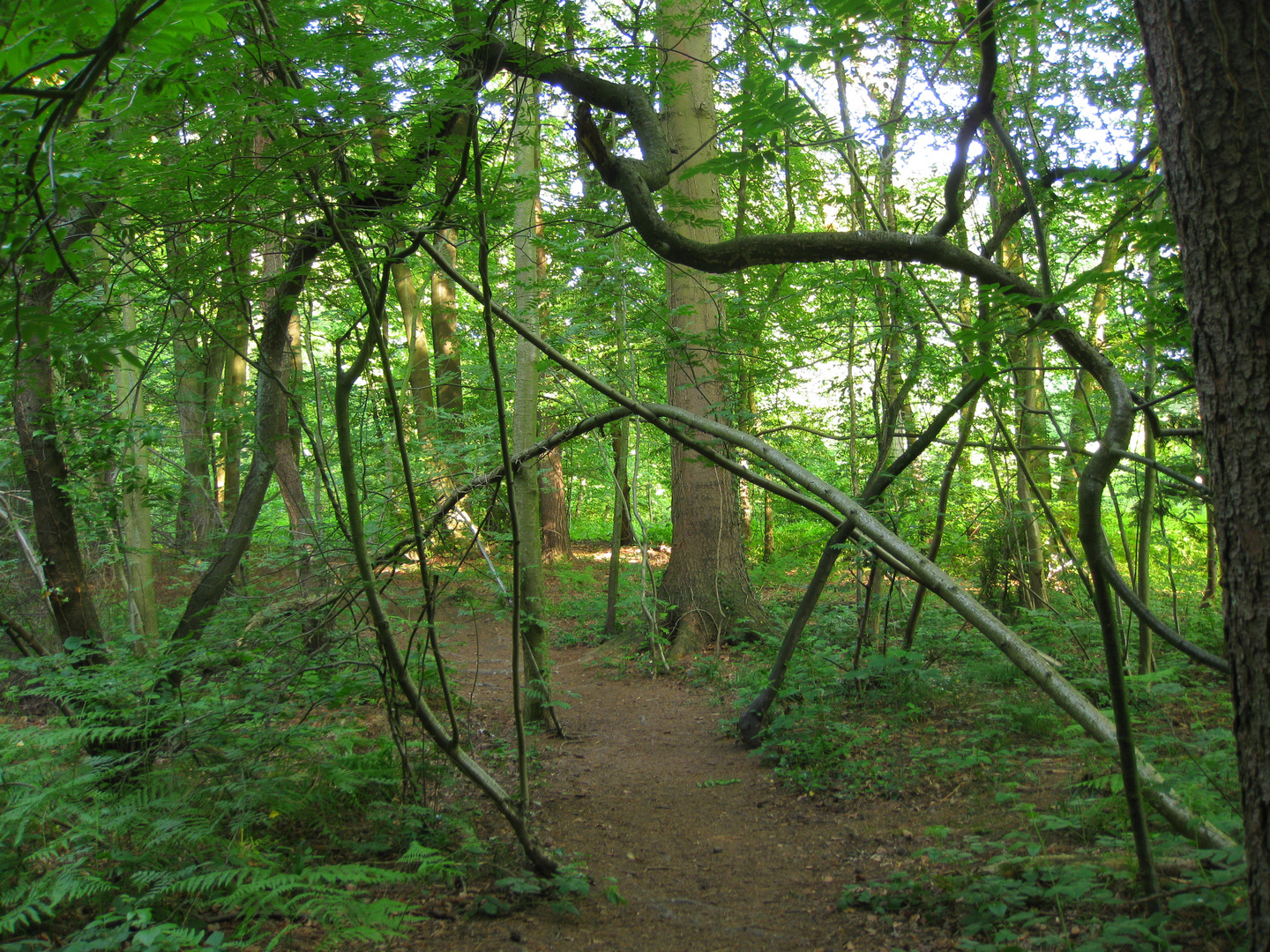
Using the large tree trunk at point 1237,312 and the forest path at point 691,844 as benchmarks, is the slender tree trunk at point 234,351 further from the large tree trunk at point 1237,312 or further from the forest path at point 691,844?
the large tree trunk at point 1237,312

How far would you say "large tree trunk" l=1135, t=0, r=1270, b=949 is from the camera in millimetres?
1760

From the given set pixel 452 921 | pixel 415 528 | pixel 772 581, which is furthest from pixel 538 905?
pixel 772 581

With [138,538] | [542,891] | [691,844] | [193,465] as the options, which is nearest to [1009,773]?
[691,844]

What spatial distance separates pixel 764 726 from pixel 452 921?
3.39 m

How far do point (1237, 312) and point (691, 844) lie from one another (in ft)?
12.8

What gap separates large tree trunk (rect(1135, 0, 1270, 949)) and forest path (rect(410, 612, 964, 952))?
5.46 feet

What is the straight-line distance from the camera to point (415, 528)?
9.87 ft

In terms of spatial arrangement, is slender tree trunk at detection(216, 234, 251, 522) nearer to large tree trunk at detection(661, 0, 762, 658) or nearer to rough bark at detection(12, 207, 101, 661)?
rough bark at detection(12, 207, 101, 661)

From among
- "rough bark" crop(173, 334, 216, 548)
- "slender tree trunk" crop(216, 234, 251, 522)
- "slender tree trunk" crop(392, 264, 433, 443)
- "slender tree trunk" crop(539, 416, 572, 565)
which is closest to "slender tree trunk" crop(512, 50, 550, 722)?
"slender tree trunk" crop(216, 234, 251, 522)

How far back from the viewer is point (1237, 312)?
180cm

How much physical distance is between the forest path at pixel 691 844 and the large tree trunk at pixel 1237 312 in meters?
1.66

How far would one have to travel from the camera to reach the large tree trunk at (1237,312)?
5.77ft

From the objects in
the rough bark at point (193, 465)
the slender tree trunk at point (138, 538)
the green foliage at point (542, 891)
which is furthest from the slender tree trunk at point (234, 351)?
the green foliage at point (542, 891)

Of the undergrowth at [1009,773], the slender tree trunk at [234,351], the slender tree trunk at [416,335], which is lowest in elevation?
the undergrowth at [1009,773]
